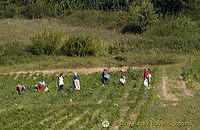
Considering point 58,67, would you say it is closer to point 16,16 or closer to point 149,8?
point 149,8

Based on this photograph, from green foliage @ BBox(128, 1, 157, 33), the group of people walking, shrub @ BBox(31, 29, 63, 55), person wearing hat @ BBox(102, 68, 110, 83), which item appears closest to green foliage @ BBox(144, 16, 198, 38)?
green foliage @ BBox(128, 1, 157, 33)

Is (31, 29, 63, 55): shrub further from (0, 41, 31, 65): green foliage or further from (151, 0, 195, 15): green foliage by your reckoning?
(151, 0, 195, 15): green foliage

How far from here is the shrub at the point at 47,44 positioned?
36000 mm

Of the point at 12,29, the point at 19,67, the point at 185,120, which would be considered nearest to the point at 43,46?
the point at 19,67

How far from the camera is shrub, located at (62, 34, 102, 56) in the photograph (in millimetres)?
35281

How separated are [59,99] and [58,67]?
10912 millimetres

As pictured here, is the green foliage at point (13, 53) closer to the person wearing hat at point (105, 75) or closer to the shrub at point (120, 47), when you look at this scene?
the shrub at point (120, 47)

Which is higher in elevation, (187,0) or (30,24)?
(187,0)

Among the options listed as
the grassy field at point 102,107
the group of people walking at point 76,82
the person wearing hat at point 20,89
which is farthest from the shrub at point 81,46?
the person wearing hat at point 20,89

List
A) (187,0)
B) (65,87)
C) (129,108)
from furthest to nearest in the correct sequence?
(187,0)
(65,87)
(129,108)

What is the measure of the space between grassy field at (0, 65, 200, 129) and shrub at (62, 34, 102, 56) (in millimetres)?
11028

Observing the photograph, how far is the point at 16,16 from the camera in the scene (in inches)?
2258

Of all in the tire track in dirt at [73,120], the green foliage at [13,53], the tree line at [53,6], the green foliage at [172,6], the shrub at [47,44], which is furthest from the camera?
the tree line at [53,6]

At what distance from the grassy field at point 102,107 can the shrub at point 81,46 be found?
11028 mm
